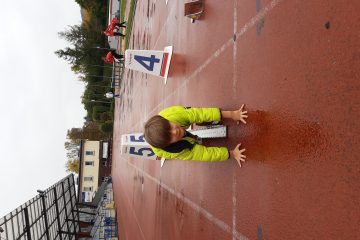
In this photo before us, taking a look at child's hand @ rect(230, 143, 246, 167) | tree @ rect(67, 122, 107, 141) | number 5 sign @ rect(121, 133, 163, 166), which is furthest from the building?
child's hand @ rect(230, 143, 246, 167)

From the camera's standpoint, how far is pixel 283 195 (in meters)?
2.89

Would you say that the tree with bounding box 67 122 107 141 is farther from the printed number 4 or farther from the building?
the printed number 4

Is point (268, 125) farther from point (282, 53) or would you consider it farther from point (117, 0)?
point (117, 0)

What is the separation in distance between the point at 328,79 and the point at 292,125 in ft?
1.80

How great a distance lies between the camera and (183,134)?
3.97 m

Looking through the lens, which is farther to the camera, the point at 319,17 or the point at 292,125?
the point at 292,125

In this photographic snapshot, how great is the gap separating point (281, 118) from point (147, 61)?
4562mm

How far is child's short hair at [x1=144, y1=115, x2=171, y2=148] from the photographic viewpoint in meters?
3.70

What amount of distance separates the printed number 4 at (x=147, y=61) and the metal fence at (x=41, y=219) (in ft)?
20.2

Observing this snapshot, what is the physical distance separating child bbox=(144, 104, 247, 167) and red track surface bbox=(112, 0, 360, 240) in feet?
0.50

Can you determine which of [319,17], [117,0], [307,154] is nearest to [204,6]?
[319,17]

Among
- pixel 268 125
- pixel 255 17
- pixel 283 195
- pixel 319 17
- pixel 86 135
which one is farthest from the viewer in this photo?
pixel 86 135

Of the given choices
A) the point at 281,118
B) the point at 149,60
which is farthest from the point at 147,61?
the point at 281,118

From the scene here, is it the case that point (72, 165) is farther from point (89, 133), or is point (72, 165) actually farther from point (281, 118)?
point (281, 118)
